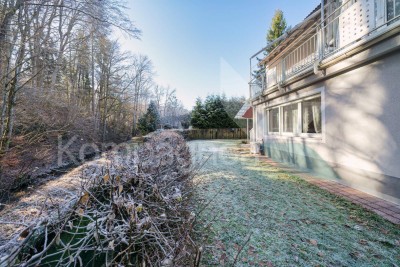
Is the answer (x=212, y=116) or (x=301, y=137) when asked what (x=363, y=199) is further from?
(x=212, y=116)

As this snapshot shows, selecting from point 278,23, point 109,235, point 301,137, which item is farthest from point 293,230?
point 278,23

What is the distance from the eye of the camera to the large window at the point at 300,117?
6.88 metres

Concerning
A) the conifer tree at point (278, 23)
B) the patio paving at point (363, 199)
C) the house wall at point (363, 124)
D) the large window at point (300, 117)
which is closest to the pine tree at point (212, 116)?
the conifer tree at point (278, 23)

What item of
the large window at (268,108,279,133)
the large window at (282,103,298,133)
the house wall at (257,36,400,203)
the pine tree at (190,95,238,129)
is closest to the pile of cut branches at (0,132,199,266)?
the house wall at (257,36,400,203)

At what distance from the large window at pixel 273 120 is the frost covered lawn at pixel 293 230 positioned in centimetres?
539

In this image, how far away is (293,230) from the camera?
131 inches

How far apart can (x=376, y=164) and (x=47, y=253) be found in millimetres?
6113

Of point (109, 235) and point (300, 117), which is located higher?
point (300, 117)

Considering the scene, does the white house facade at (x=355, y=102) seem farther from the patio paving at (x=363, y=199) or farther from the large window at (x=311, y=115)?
the patio paving at (x=363, y=199)

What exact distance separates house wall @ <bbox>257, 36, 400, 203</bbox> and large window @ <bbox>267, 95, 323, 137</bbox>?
43 cm

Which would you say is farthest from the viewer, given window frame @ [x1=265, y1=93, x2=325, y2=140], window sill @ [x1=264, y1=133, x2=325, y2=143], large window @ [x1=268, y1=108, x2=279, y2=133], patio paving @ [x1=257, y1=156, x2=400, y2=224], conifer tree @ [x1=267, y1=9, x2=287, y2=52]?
conifer tree @ [x1=267, y1=9, x2=287, y2=52]

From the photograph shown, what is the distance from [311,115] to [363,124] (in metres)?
2.33

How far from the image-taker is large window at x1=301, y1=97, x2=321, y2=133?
6791 millimetres

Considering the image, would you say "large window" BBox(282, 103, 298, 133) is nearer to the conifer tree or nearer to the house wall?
the house wall
